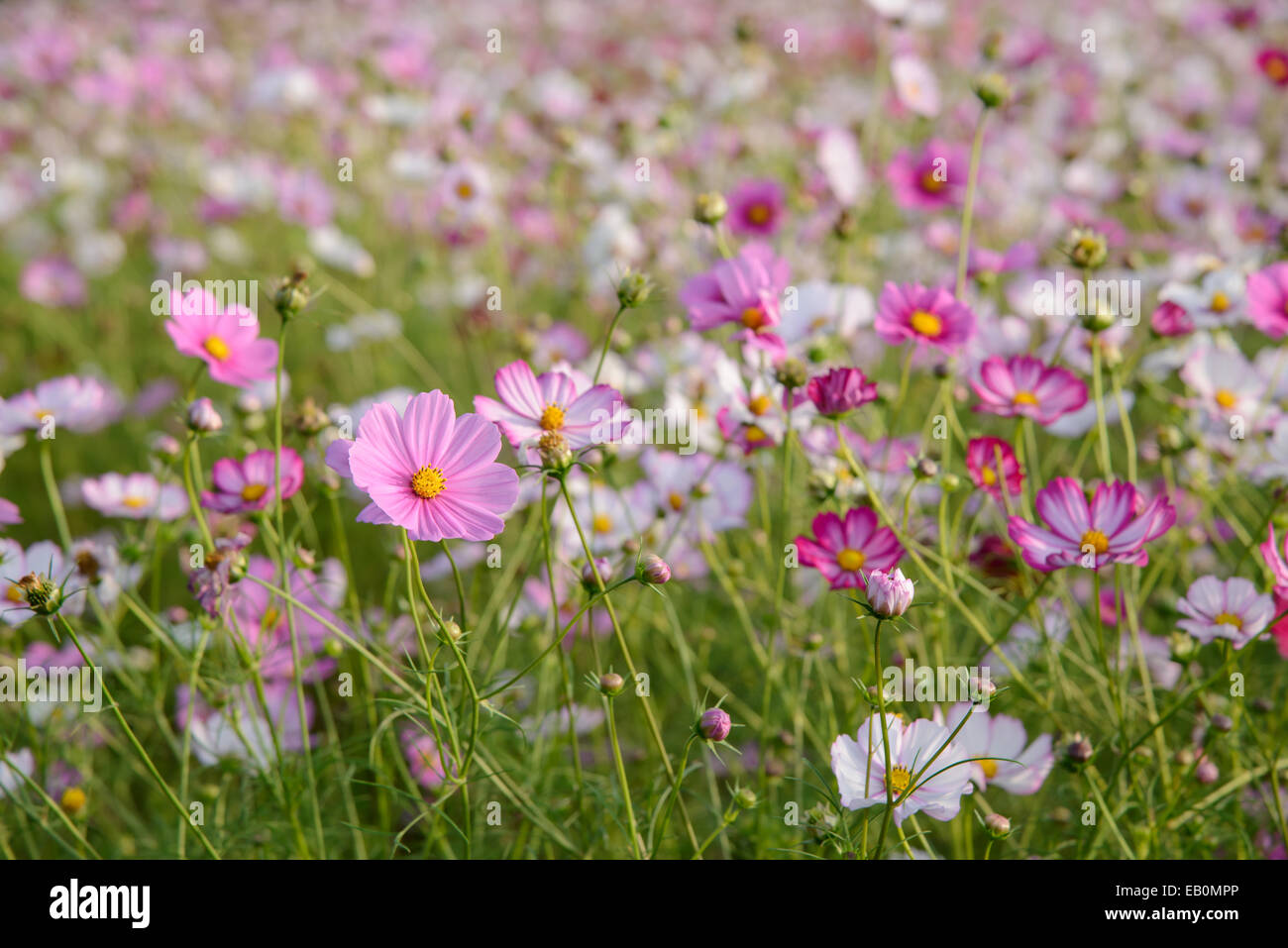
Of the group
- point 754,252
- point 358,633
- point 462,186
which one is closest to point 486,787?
point 358,633

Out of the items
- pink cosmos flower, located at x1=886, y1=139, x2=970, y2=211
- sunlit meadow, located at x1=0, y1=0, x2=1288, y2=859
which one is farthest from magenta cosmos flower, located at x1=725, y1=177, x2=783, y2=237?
pink cosmos flower, located at x1=886, y1=139, x2=970, y2=211

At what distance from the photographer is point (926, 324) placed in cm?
93

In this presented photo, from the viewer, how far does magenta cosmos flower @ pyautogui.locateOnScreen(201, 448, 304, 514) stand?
2.88ft

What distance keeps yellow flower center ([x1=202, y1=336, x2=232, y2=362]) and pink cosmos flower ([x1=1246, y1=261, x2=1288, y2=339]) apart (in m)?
1.04

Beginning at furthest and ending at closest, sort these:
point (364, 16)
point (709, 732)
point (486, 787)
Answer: point (364, 16), point (486, 787), point (709, 732)

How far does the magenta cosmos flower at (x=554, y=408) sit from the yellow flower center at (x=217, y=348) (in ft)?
0.87

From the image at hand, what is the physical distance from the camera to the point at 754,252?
3.24 feet

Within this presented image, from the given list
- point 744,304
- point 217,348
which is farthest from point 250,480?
point 744,304

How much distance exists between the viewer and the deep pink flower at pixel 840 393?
81cm

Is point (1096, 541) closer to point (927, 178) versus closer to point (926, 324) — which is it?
point (926, 324)
